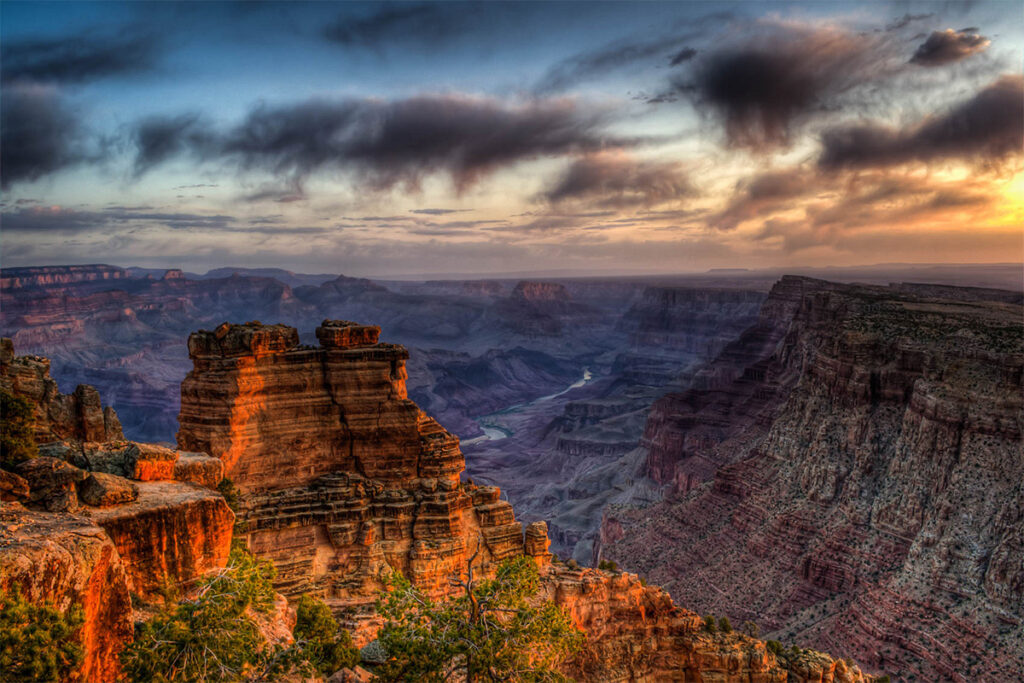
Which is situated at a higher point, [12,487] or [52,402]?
[52,402]

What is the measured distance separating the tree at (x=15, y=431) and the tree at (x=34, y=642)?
7018 mm

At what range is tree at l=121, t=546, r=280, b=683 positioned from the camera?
11762 millimetres

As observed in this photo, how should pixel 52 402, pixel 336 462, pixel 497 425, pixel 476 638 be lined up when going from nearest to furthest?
pixel 476 638 < pixel 52 402 < pixel 336 462 < pixel 497 425

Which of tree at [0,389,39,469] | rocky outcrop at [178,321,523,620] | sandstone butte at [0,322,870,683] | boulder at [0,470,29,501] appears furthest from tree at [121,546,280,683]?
rocky outcrop at [178,321,523,620]

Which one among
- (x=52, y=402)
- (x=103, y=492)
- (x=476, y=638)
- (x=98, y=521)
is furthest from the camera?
(x=52, y=402)

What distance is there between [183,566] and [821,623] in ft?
128

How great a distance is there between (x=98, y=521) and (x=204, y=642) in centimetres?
431

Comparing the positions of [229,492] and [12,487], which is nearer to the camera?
[12,487]

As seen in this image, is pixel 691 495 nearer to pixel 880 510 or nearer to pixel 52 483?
pixel 880 510

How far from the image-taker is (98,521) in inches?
563

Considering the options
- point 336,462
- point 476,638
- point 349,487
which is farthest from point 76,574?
point 336,462

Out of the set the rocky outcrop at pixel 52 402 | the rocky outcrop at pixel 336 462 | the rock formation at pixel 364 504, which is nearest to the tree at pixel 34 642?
the rock formation at pixel 364 504

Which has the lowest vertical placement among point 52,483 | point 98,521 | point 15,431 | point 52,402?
point 98,521

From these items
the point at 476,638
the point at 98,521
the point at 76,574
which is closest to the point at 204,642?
the point at 76,574
